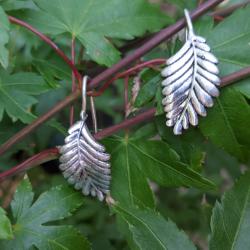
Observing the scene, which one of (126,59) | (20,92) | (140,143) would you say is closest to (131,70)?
(126,59)

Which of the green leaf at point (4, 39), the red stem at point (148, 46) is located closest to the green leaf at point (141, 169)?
the red stem at point (148, 46)

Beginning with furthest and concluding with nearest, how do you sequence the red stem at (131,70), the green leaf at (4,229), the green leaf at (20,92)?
1. the green leaf at (20,92)
2. the red stem at (131,70)
3. the green leaf at (4,229)

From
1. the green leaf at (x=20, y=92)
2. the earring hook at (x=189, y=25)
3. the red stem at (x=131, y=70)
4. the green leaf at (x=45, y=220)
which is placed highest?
the earring hook at (x=189, y=25)

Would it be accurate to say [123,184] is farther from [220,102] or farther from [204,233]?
[204,233]

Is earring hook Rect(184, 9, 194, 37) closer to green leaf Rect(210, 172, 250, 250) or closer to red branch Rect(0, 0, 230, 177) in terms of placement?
red branch Rect(0, 0, 230, 177)

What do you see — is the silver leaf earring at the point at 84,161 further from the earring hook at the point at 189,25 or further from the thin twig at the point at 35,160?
the earring hook at the point at 189,25

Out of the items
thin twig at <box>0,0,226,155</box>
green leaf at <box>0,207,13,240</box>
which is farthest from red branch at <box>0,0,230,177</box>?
green leaf at <box>0,207,13,240</box>

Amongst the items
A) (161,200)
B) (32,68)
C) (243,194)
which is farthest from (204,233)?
(243,194)

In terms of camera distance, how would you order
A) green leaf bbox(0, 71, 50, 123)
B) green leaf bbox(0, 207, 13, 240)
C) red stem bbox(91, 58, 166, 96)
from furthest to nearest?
1. green leaf bbox(0, 71, 50, 123)
2. red stem bbox(91, 58, 166, 96)
3. green leaf bbox(0, 207, 13, 240)
